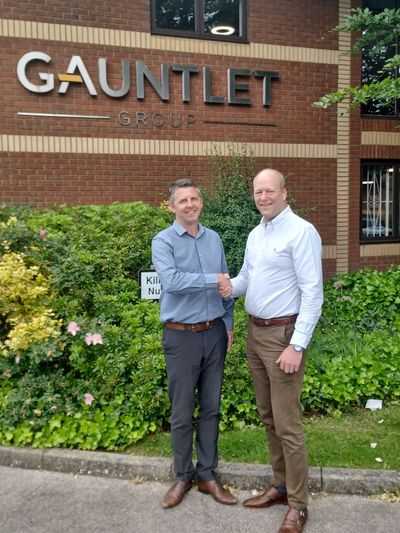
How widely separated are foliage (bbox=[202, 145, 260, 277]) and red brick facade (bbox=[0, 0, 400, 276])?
3.70 feet

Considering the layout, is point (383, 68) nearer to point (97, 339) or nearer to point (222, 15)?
point (222, 15)

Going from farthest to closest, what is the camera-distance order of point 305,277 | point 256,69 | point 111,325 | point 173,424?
1. point 256,69
2. point 111,325
3. point 173,424
4. point 305,277

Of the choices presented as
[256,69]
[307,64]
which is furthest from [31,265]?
[307,64]

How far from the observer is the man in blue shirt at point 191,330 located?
3102 millimetres

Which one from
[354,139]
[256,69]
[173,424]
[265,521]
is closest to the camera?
[265,521]

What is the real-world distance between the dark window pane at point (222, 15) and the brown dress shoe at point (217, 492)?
782 centimetres

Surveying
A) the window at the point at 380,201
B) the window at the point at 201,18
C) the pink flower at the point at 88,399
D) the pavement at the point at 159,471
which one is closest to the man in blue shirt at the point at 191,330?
the pavement at the point at 159,471

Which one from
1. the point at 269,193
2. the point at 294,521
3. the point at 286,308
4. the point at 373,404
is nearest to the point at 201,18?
the point at 269,193

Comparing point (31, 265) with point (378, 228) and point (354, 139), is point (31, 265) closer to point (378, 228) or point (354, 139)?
point (354, 139)

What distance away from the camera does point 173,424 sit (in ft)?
10.7

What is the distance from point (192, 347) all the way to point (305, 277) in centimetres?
86

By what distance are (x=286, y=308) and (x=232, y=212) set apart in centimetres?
446

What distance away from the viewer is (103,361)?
411 cm

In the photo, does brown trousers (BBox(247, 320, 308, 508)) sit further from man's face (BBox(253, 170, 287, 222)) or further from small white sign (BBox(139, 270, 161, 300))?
small white sign (BBox(139, 270, 161, 300))
